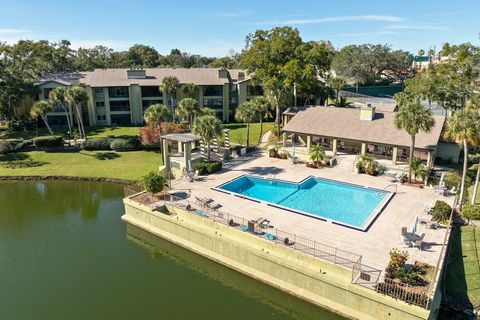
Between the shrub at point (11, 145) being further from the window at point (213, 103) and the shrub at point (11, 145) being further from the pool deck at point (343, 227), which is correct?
the window at point (213, 103)

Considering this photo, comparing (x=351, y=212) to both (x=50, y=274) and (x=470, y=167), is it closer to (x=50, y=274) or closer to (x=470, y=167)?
(x=470, y=167)

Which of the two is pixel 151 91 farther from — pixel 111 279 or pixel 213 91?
pixel 111 279

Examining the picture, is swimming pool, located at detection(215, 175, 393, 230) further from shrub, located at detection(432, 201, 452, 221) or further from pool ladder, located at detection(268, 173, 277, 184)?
shrub, located at detection(432, 201, 452, 221)

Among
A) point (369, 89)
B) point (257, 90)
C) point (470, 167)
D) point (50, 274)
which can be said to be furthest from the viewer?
point (369, 89)

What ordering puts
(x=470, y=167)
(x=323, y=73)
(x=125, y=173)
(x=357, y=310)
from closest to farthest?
(x=357, y=310), (x=470, y=167), (x=125, y=173), (x=323, y=73)

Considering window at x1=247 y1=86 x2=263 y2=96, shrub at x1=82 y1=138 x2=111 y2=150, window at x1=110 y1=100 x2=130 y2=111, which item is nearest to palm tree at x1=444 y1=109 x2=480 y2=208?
shrub at x1=82 y1=138 x2=111 y2=150

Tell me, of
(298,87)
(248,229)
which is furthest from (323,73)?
(248,229)
